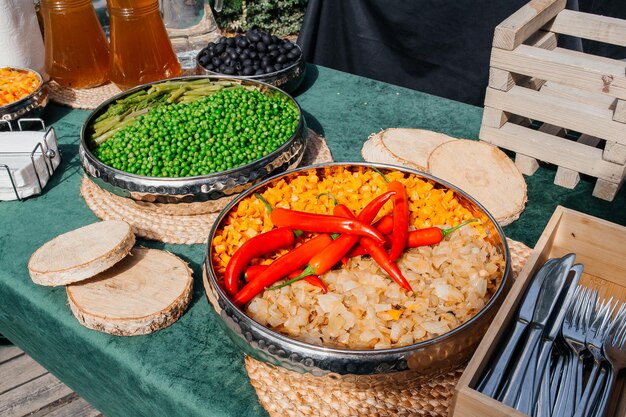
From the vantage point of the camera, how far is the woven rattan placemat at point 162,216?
6.30ft

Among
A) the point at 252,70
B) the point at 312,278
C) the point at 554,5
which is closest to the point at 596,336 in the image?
the point at 312,278

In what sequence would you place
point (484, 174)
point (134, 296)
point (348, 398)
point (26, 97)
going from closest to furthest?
point (348, 398)
point (134, 296)
point (484, 174)
point (26, 97)

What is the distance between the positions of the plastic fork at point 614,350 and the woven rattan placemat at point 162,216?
1.26 meters

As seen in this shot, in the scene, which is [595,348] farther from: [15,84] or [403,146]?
[15,84]

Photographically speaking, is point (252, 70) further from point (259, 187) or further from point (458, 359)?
point (458, 359)

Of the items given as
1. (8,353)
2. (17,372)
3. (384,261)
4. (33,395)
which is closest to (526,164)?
(384,261)

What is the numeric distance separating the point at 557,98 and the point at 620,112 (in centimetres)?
24

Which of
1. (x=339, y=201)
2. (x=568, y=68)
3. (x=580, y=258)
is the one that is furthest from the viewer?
(x=568, y=68)

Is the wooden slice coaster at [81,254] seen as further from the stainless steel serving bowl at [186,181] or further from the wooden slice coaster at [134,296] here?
the stainless steel serving bowl at [186,181]

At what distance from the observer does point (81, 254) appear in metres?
1.60

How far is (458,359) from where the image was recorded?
129 centimetres

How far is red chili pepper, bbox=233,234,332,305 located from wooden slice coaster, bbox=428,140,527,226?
73cm

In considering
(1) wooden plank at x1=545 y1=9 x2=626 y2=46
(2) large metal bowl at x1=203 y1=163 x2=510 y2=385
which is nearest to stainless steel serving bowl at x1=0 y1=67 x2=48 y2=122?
(2) large metal bowl at x1=203 y1=163 x2=510 y2=385

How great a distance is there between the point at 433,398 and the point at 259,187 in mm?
836
